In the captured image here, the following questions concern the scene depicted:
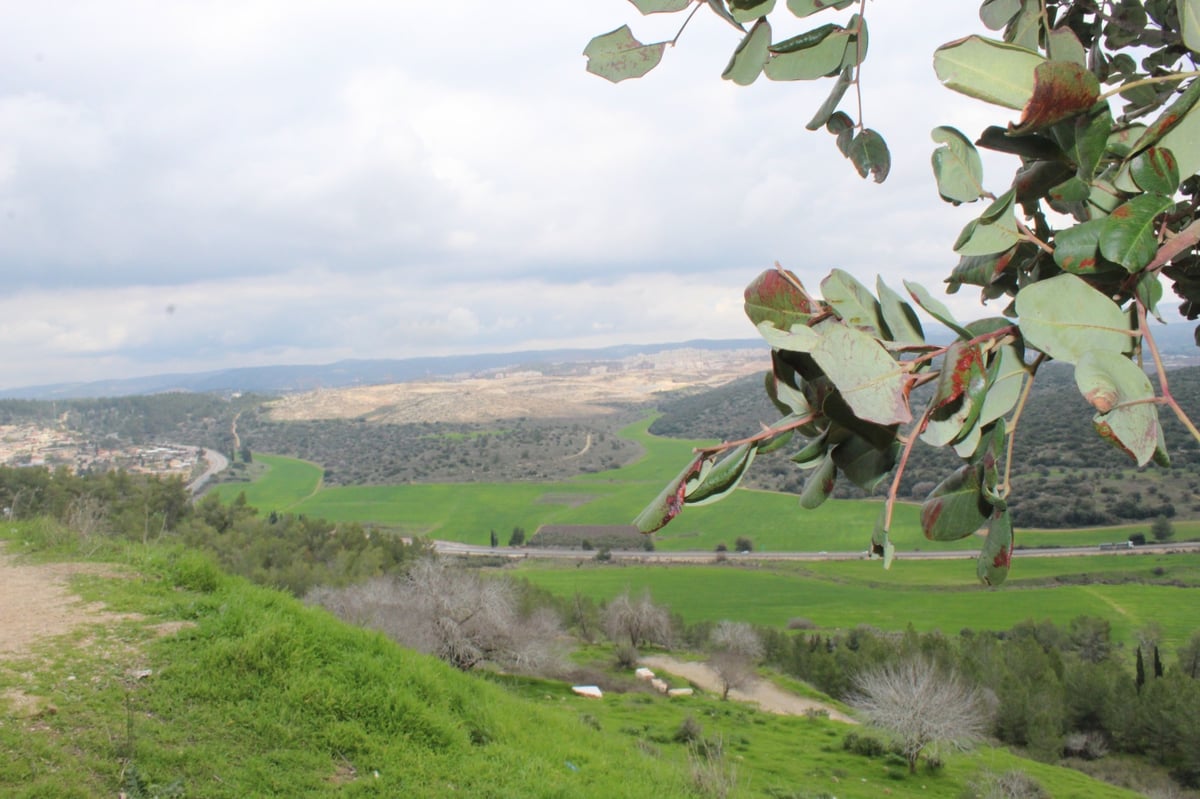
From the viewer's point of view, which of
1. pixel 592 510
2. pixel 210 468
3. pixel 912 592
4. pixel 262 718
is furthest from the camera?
pixel 210 468

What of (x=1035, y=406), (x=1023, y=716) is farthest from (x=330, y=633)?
(x=1035, y=406)

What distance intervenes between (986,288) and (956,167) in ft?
1.05

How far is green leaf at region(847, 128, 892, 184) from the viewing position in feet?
4.04

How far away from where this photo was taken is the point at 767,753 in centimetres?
2044

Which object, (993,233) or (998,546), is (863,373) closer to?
(993,233)

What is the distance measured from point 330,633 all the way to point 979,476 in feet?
25.3

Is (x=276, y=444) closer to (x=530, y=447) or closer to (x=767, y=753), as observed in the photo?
(x=530, y=447)

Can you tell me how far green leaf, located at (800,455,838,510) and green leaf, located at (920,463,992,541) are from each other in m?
0.13

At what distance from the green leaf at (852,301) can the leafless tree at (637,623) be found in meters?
35.2

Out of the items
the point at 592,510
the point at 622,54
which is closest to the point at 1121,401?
the point at 622,54

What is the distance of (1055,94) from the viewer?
0.68 metres

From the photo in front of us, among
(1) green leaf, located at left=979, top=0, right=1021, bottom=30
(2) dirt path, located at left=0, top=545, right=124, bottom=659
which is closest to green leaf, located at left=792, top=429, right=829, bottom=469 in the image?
(1) green leaf, located at left=979, top=0, right=1021, bottom=30

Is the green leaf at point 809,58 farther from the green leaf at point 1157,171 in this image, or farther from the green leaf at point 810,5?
the green leaf at point 1157,171

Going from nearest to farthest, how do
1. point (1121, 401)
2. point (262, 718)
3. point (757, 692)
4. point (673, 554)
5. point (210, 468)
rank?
point (1121, 401), point (262, 718), point (757, 692), point (673, 554), point (210, 468)
